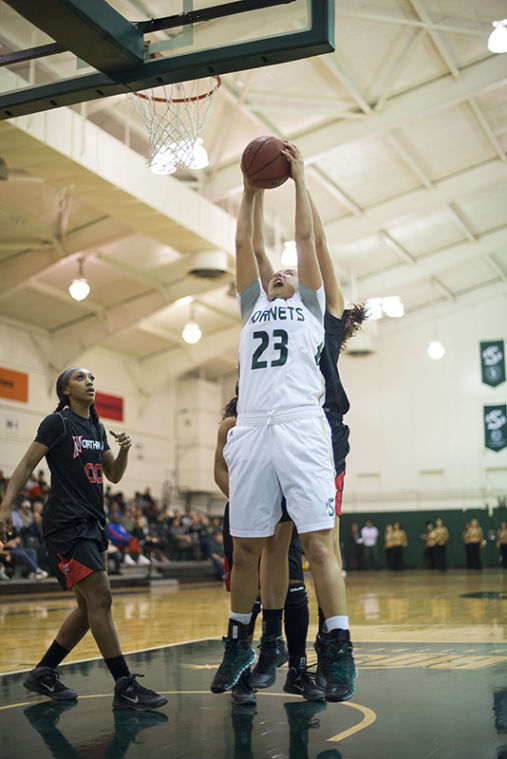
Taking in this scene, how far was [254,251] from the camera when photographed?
398 centimetres

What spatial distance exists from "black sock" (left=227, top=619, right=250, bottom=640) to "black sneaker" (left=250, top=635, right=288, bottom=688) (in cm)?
40

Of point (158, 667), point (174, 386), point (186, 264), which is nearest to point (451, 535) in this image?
point (174, 386)

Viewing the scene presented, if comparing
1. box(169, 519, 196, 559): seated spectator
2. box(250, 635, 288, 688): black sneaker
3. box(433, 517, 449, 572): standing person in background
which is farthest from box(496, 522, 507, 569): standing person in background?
box(250, 635, 288, 688): black sneaker

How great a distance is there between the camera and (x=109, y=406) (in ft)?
79.0

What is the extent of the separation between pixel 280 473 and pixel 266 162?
1.46m

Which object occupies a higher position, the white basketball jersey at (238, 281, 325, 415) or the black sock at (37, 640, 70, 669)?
the white basketball jersey at (238, 281, 325, 415)

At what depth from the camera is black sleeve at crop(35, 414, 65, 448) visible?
4.07 meters

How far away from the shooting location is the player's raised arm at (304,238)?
364 cm

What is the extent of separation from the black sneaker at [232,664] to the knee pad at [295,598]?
1.77 ft

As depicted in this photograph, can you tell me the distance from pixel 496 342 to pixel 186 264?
1234cm

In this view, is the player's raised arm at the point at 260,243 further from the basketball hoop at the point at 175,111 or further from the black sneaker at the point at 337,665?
the basketball hoop at the point at 175,111

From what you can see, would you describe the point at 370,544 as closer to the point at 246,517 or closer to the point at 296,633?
the point at 296,633

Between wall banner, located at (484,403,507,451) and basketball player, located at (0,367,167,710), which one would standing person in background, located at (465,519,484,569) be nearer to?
wall banner, located at (484,403,507,451)

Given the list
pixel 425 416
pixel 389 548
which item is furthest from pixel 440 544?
pixel 425 416
